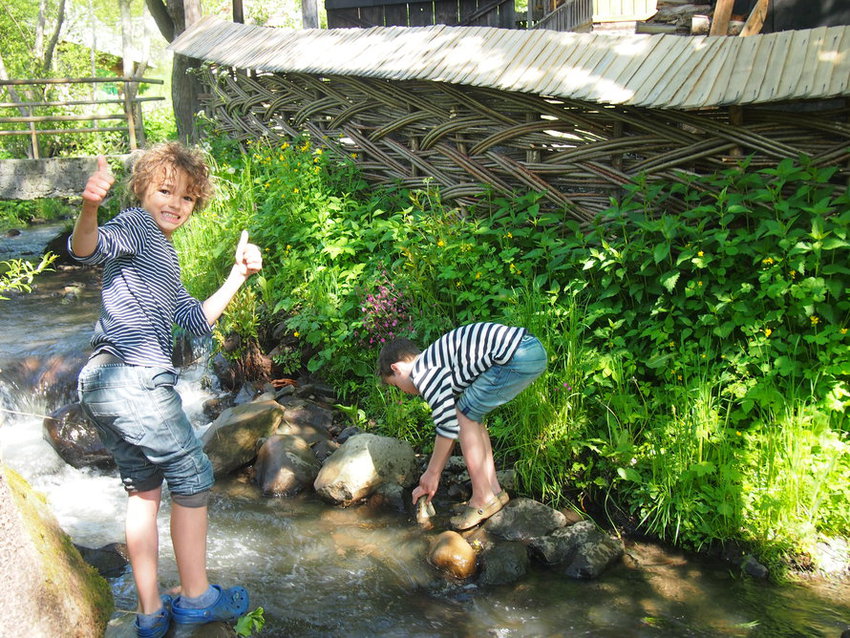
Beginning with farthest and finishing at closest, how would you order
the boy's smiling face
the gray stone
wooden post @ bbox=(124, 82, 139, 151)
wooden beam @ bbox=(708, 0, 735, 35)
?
wooden post @ bbox=(124, 82, 139, 151) < the gray stone < wooden beam @ bbox=(708, 0, 735, 35) < the boy's smiling face

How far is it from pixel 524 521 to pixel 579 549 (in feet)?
1.04

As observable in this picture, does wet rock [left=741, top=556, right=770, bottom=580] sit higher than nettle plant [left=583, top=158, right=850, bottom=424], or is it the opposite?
nettle plant [left=583, top=158, right=850, bottom=424]

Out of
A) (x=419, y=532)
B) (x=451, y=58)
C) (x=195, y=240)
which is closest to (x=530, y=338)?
(x=419, y=532)

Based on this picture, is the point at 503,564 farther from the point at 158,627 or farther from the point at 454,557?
the point at 158,627

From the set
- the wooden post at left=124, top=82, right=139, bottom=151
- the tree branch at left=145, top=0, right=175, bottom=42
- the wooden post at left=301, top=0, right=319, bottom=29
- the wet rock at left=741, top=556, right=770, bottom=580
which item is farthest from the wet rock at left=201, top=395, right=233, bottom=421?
the wooden post at left=124, top=82, right=139, bottom=151

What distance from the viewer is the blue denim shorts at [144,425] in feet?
8.51

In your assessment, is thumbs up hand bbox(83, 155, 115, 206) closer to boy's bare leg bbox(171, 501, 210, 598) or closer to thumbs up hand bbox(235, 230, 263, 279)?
thumbs up hand bbox(235, 230, 263, 279)

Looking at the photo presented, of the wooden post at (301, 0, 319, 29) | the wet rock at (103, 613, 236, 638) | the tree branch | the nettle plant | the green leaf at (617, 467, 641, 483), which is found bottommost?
the wet rock at (103, 613, 236, 638)

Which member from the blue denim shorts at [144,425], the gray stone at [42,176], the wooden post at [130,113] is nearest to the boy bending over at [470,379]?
the blue denim shorts at [144,425]

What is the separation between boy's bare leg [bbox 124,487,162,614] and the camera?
2691 millimetres

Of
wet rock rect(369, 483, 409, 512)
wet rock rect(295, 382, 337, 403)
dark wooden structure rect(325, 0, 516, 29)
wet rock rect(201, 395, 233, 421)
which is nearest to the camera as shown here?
wet rock rect(369, 483, 409, 512)

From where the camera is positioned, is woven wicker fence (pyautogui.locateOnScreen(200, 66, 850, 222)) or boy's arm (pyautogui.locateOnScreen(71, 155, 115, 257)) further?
woven wicker fence (pyautogui.locateOnScreen(200, 66, 850, 222))

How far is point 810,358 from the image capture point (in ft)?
11.8

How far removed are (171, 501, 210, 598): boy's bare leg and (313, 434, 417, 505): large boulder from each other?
1410 mm
